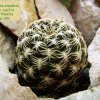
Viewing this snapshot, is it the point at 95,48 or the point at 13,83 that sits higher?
the point at 13,83

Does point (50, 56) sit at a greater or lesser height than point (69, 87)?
greater

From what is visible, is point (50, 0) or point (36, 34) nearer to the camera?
point (36, 34)

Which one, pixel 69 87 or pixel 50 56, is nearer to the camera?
pixel 50 56

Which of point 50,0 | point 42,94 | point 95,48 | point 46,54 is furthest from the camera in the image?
point 50,0

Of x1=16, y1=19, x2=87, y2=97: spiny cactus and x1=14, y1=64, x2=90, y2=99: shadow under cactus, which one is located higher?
x1=16, y1=19, x2=87, y2=97: spiny cactus

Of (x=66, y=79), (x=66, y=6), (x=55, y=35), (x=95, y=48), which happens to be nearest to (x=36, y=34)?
(x=55, y=35)

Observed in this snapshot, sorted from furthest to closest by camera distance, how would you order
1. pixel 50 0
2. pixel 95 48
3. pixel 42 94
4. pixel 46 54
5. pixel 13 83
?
pixel 50 0 < pixel 95 48 < pixel 42 94 < pixel 46 54 < pixel 13 83

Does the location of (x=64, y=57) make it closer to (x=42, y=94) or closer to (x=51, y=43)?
(x=51, y=43)

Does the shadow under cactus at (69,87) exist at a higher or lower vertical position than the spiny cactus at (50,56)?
lower
